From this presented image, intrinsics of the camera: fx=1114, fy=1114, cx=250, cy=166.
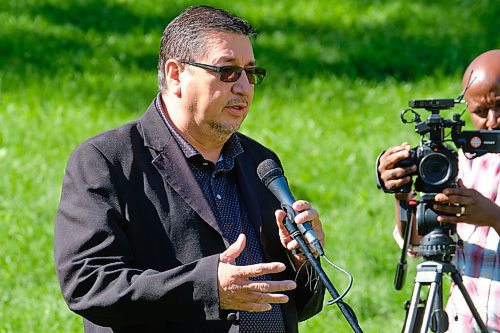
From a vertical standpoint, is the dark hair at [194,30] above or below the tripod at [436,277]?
above

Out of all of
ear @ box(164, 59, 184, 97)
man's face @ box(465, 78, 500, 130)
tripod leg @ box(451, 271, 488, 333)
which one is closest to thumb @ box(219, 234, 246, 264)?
ear @ box(164, 59, 184, 97)

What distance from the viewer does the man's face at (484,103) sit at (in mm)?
4492

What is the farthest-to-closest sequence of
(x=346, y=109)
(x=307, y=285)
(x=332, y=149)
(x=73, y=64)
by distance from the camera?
1. (x=73, y=64)
2. (x=346, y=109)
3. (x=332, y=149)
4. (x=307, y=285)

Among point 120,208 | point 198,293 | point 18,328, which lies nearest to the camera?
point 198,293

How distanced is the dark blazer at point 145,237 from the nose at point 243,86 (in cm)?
31

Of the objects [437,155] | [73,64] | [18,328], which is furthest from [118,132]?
[73,64]

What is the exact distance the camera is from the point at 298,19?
1226 centimetres

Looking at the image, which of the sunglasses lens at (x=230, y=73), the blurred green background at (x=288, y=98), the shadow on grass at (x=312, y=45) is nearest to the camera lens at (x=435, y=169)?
the sunglasses lens at (x=230, y=73)

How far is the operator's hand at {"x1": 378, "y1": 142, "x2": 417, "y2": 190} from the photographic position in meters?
4.33

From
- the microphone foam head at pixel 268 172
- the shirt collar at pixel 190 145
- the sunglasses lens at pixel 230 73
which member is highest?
the sunglasses lens at pixel 230 73

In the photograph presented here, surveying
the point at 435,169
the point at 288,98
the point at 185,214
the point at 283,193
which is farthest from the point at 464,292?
the point at 288,98

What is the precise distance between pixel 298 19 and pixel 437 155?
319 inches

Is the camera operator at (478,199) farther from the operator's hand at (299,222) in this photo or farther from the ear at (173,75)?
the ear at (173,75)

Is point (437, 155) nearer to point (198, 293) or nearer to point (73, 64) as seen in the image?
point (198, 293)
